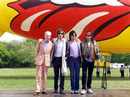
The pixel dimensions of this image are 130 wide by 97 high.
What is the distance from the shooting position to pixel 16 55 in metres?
81.4

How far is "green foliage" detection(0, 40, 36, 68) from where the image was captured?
76.6m

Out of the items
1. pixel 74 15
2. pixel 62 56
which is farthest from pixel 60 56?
pixel 74 15

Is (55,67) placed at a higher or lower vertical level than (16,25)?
lower

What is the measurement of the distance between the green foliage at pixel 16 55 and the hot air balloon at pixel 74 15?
142 feet

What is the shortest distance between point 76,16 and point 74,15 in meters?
0.11

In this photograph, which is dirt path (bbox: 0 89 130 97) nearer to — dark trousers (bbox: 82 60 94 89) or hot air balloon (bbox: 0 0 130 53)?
dark trousers (bbox: 82 60 94 89)

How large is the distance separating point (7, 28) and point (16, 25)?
69cm

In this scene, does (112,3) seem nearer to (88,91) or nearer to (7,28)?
(7,28)

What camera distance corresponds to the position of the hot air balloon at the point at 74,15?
2931 cm

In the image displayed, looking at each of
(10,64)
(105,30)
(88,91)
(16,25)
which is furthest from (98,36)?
(10,64)

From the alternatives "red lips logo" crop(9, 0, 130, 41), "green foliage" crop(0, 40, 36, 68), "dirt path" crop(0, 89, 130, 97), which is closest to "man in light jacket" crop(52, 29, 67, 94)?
"dirt path" crop(0, 89, 130, 97)

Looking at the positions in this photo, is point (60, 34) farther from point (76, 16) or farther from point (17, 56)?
point (17, 56)

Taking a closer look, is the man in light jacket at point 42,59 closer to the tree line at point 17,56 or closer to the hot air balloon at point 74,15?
the hot air balloon at point 74,15

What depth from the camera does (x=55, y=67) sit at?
20.1 m
